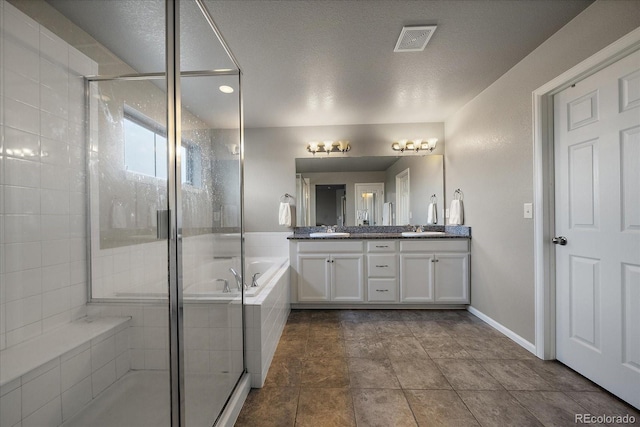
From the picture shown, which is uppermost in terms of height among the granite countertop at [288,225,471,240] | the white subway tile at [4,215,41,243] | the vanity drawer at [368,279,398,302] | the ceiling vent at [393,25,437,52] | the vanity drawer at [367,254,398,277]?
the ceiling vent at [393,25,437,52]

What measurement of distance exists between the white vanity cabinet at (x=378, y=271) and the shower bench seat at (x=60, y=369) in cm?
178

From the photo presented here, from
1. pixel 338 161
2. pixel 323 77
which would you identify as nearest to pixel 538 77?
pixel 323 77

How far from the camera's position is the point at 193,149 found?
1334 mm

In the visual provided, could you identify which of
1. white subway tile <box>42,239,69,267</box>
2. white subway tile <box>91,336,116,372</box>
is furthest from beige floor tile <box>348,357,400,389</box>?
white subway tile <box>42,239,69,267</box>

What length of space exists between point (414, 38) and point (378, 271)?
7.09ft

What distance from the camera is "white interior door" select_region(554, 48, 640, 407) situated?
1.41 meters

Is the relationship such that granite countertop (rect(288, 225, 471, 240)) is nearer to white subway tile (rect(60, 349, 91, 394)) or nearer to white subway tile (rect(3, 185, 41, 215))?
white subway tile (rect(60, 349, 91, 394))

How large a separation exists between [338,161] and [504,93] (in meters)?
1.82

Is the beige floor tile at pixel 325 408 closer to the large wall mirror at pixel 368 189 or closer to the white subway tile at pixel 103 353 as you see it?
the white subway tile at pixel 103 353

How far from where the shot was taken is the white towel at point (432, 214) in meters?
3.36

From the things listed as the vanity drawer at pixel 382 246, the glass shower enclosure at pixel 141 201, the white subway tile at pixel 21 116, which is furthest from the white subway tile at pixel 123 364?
the vanity drawer at pixel 382 246

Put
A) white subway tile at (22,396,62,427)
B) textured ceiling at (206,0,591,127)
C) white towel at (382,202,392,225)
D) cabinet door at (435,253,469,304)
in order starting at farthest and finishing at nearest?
white towel at (382,202,392,225), cabinet door at (435,253,469,304), textured ceiling at (206,0,591,127), white subway tile at (22,396,62,427)

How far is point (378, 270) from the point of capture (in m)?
2.96

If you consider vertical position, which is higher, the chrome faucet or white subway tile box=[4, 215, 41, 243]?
white subway tile box=[4, 215, 41, 243]
